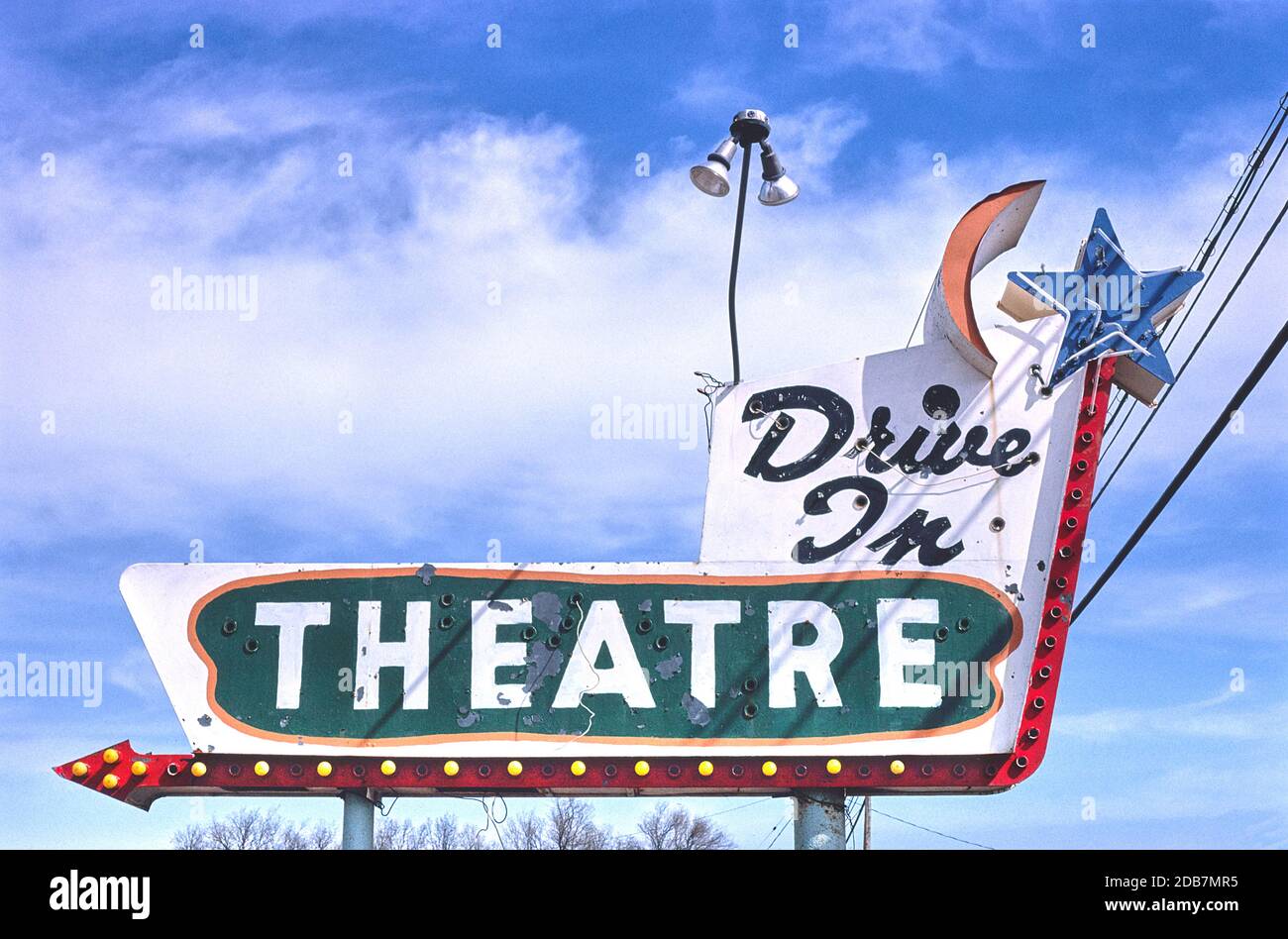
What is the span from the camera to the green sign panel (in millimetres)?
13680

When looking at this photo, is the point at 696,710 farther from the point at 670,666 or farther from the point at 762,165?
the point at 762,165

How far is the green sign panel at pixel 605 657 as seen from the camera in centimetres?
1368

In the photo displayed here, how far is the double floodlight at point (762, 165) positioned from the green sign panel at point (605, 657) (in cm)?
374

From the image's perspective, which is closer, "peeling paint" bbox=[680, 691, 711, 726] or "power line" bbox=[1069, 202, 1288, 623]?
"power line" bbox=[1069, 202, 1288, 623]

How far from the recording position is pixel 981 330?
14.4 m

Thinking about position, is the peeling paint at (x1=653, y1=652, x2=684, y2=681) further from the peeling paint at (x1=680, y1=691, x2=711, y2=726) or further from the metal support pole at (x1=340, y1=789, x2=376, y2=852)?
the metal support pole at (x1=340, y1=789, x2=376, y2=852)

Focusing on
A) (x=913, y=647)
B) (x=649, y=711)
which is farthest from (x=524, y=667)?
(x=913, y=647)

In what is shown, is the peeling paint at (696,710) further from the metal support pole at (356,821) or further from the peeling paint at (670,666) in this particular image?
the metal support pole at (356,821)

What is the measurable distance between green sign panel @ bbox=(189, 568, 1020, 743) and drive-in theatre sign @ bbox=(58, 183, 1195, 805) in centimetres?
2

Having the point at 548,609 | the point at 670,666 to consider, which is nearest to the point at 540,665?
the point at 548,609

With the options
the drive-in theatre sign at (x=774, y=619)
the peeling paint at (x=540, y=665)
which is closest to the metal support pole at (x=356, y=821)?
the drive-in theatre sign at (x=774, y=619)


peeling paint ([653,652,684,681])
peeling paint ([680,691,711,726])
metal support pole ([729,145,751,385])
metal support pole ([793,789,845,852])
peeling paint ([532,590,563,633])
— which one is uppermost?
metal support pole ([729,145,751,385])

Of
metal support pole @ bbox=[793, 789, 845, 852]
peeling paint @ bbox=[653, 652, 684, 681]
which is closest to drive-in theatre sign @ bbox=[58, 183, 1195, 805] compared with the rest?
peeling paint @ bbox=[653, 652, 684, 681]

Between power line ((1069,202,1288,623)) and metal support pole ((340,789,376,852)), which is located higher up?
power line ((1069,202,1288,623))
